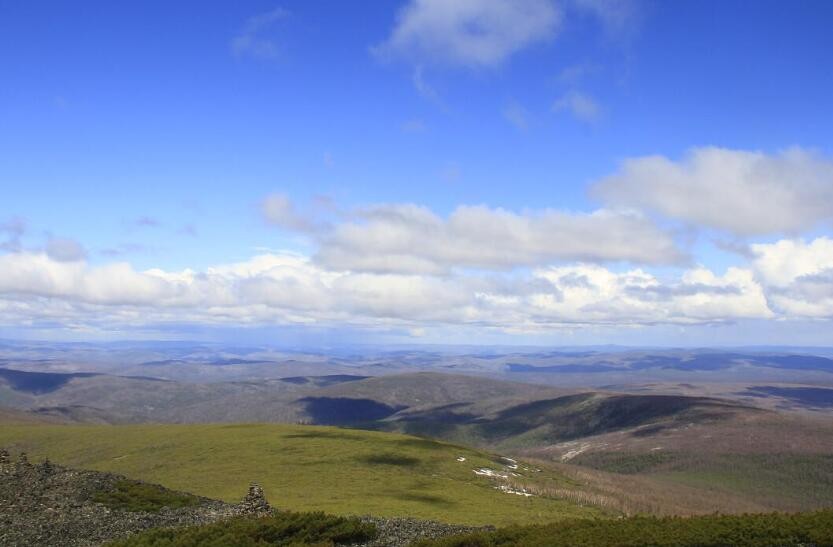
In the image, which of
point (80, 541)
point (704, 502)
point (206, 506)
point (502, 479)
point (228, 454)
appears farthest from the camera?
point (704, 502)

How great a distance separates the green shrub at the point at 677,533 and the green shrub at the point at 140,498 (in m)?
28.8

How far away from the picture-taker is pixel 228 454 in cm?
12638

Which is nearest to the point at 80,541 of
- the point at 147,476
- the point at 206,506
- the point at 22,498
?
the point at 22,498

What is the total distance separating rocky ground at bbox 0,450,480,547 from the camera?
42781 mm

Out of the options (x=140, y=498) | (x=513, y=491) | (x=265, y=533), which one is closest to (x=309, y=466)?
(x=513, y=491)

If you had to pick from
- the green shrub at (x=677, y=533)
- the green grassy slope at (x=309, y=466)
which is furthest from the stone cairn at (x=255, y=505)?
the green grassy slope at (x=309, y=466)

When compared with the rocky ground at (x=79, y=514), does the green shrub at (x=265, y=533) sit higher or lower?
higher

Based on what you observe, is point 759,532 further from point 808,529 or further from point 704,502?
point 704,502

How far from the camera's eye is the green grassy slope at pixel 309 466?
79.2 m

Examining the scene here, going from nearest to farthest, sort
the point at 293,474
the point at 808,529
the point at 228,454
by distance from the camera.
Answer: the point at 808,529
the point at 293,474
the point at 228,454

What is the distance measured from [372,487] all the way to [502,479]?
33.9 metres

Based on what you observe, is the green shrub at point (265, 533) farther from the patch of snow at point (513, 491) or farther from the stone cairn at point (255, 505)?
the patch of snow at point (513, 491)

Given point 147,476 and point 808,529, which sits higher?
point 808,529

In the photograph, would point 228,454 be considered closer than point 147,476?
No
